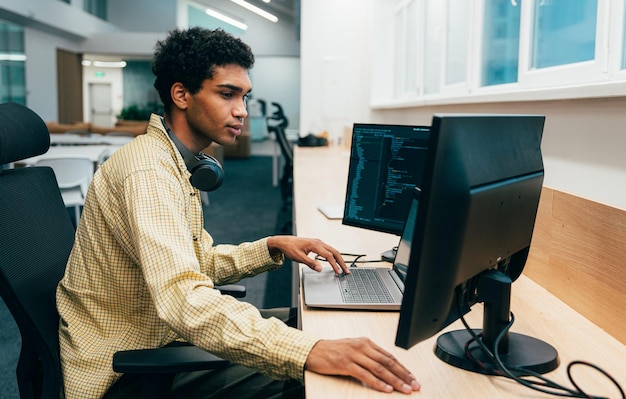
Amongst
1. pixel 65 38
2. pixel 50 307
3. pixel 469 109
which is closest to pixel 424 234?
pixel 50 307

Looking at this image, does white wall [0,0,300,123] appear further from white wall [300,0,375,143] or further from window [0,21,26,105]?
white wall [300,0,375,143]

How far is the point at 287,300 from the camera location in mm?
3307

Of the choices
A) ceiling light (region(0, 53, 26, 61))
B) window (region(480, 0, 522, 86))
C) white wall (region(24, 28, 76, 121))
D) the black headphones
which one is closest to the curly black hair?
the black headphones

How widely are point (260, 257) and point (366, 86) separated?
16.2ft

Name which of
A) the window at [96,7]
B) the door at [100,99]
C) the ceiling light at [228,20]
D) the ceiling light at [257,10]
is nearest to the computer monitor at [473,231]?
the ceiling light at [257,10]

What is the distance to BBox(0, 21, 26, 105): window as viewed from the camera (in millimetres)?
10898

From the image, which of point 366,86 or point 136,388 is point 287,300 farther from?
point 366,86

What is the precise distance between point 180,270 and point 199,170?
1.26 ft

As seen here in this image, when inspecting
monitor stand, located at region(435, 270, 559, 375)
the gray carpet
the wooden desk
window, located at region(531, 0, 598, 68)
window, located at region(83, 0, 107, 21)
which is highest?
window, located at region(83, 0, 107, 21)

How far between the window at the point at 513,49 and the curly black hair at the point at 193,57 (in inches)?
33.5

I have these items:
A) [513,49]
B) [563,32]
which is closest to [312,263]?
[563,32]

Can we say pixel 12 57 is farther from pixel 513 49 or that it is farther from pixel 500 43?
pixel 513 49

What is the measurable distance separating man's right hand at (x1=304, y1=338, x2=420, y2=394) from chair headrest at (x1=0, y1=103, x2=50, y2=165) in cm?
75

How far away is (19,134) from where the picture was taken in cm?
120
